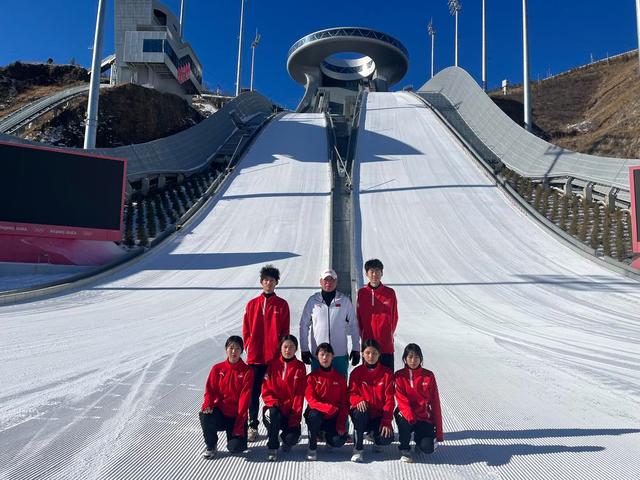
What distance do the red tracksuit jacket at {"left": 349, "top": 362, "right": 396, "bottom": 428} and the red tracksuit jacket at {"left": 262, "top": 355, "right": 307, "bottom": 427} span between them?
0.30m

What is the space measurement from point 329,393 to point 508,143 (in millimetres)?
20602

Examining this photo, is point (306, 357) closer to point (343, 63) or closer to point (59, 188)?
point (59, 188)

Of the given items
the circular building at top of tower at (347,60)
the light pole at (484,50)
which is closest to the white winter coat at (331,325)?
the light pole at (484,50)

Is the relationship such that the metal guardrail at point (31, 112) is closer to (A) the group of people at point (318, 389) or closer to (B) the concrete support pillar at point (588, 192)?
(A) the group of people at point (318, 389)

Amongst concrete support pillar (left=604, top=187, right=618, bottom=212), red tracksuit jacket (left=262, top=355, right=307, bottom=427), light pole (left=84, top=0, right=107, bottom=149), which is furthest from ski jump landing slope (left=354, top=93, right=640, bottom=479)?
light pole (left=84, top=0, right=107, bottom=149)

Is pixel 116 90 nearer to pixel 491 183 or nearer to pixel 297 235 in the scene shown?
pixel 297 235

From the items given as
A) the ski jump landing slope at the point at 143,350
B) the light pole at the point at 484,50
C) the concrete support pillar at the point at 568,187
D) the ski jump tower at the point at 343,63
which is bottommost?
the ski jump landing slope at the point at 143,350

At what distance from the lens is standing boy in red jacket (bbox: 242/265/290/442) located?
302cm

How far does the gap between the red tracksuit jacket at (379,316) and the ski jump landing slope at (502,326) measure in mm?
708

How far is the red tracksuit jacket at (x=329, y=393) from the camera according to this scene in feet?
8.97

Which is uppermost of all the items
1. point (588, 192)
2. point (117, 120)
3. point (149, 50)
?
point (149, 50)

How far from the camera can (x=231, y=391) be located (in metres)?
2.72

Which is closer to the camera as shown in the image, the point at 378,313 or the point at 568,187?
the point at 378,313

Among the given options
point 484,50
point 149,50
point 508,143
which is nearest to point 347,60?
point 484,50
